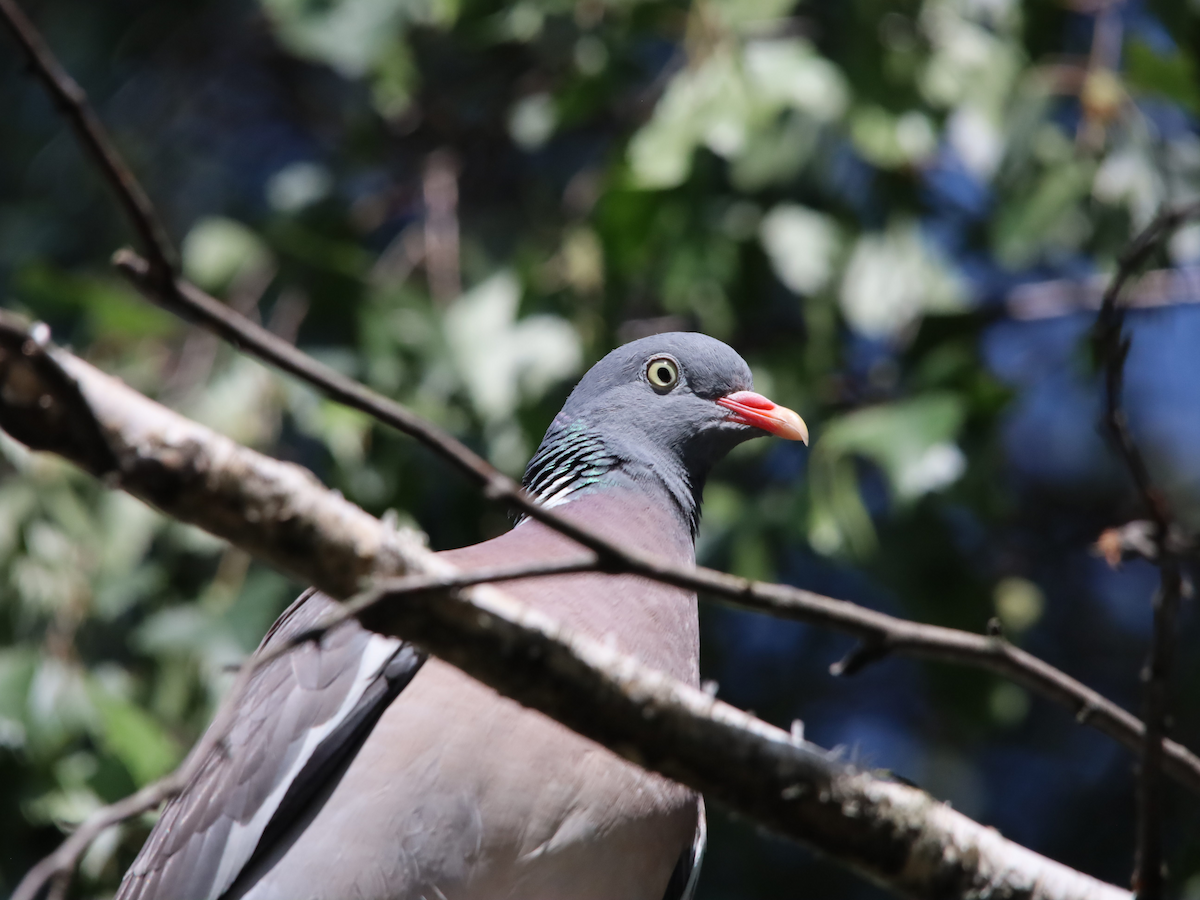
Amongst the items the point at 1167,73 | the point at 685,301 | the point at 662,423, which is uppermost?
the point at 1167,73

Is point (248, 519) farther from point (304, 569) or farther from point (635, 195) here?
point (635, 195)

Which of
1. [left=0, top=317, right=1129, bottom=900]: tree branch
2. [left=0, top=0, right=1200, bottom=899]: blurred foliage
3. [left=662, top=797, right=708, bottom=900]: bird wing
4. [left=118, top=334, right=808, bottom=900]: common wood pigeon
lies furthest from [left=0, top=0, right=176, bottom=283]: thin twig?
[left=0, top=0, right=1200, bottom=899]: blurred foliage

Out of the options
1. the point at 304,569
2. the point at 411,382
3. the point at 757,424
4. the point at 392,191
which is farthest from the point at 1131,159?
the point at 304,569

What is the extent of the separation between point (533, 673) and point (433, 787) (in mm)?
777

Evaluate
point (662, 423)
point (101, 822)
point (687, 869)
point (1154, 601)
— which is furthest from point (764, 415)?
point (101, 822)

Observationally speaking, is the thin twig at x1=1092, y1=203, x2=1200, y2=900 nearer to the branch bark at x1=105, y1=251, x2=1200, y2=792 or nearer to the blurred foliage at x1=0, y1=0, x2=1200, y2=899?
the branch bark at x1=105, y1=251, x2=1200, y2=792

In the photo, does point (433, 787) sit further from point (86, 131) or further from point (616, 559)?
point (86, 131)

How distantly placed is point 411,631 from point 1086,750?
4802mm

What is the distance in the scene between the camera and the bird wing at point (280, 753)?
7.22 ft

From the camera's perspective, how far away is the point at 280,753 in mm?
2242

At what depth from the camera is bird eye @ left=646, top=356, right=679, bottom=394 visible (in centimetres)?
290

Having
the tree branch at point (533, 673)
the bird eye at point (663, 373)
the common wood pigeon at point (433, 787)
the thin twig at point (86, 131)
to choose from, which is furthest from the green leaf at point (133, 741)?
the thin twig at point (86, 131)

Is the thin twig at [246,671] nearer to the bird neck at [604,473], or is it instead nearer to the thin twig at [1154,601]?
the thin twig at [1154,601]

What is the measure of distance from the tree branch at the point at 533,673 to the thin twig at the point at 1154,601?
1.01 ft
